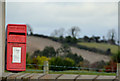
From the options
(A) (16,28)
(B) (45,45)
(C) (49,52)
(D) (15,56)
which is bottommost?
(C) (49,52)

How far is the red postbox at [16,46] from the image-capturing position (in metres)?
4.42

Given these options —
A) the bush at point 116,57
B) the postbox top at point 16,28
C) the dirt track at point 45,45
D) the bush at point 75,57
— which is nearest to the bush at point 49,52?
the dirt track at point 45,45

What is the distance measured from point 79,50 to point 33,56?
2347mm

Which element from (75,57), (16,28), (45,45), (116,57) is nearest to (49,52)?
(45,45)

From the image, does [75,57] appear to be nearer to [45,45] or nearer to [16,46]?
[45,45]

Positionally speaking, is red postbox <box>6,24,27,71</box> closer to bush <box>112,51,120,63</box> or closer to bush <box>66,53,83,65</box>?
bush <box>66,53,83,65</box>

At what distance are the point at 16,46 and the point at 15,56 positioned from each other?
22cm

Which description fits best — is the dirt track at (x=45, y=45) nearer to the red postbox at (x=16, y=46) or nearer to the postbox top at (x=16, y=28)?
the red postbox at (x=16, y=46)

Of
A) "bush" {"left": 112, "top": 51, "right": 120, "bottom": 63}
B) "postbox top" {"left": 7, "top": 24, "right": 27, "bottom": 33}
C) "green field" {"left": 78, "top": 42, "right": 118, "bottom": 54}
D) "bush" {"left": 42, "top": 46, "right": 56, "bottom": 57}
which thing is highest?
"postbox top" {"left": 7, "top": 24, "right": 27, "bottom": 33}

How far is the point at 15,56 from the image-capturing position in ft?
15.2

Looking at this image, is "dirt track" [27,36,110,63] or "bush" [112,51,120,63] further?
"bush" [112,51,120,63]

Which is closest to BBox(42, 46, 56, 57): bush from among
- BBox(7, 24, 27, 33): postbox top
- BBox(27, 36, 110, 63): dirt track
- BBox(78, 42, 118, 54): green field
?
BBox(27, 36, 110, 63): dirt track

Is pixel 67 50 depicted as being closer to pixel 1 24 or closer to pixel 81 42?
pixel 81 42

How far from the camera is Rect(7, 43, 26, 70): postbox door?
445 cm
